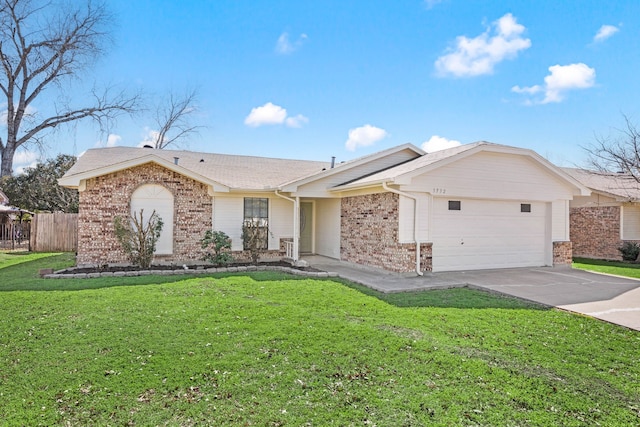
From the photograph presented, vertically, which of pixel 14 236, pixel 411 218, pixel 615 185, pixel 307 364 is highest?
pixel 615 185

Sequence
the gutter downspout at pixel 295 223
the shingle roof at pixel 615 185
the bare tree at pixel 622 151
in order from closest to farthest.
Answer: the gutter downspout at pixel 295 223 → the bare tree at pixel 622 151 → the shingle roof at pixel 615 185

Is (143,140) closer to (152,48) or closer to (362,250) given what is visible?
(152,48)

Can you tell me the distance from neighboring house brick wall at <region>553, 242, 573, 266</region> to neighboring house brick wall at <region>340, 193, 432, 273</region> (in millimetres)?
4932

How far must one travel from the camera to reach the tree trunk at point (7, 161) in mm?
24672

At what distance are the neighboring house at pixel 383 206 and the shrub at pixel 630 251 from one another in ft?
17.8

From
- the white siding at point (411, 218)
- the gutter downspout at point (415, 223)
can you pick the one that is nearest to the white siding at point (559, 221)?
the white siding at point (411, 218)

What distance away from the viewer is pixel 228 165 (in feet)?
53.1

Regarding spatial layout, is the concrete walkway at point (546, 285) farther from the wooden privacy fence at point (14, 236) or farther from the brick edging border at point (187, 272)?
the wooden privacy fence at point (14, 236)

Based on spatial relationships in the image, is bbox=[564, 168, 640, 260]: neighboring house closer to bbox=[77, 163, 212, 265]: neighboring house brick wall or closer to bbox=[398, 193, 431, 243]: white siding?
bbox=[398, 193, 431, 243]: white siding

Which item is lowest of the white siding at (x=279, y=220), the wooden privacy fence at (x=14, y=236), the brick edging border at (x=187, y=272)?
the brick edging border at (x=187, y=272)

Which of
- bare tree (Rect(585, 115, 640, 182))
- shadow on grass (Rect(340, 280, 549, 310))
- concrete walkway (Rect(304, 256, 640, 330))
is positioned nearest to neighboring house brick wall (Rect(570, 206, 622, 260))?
bare tree (Rect(585, 115, 640, 182))

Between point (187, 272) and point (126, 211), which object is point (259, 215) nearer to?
point (187, 272)

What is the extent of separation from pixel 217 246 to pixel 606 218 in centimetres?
1680

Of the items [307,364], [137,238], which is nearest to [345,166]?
[137,238]
